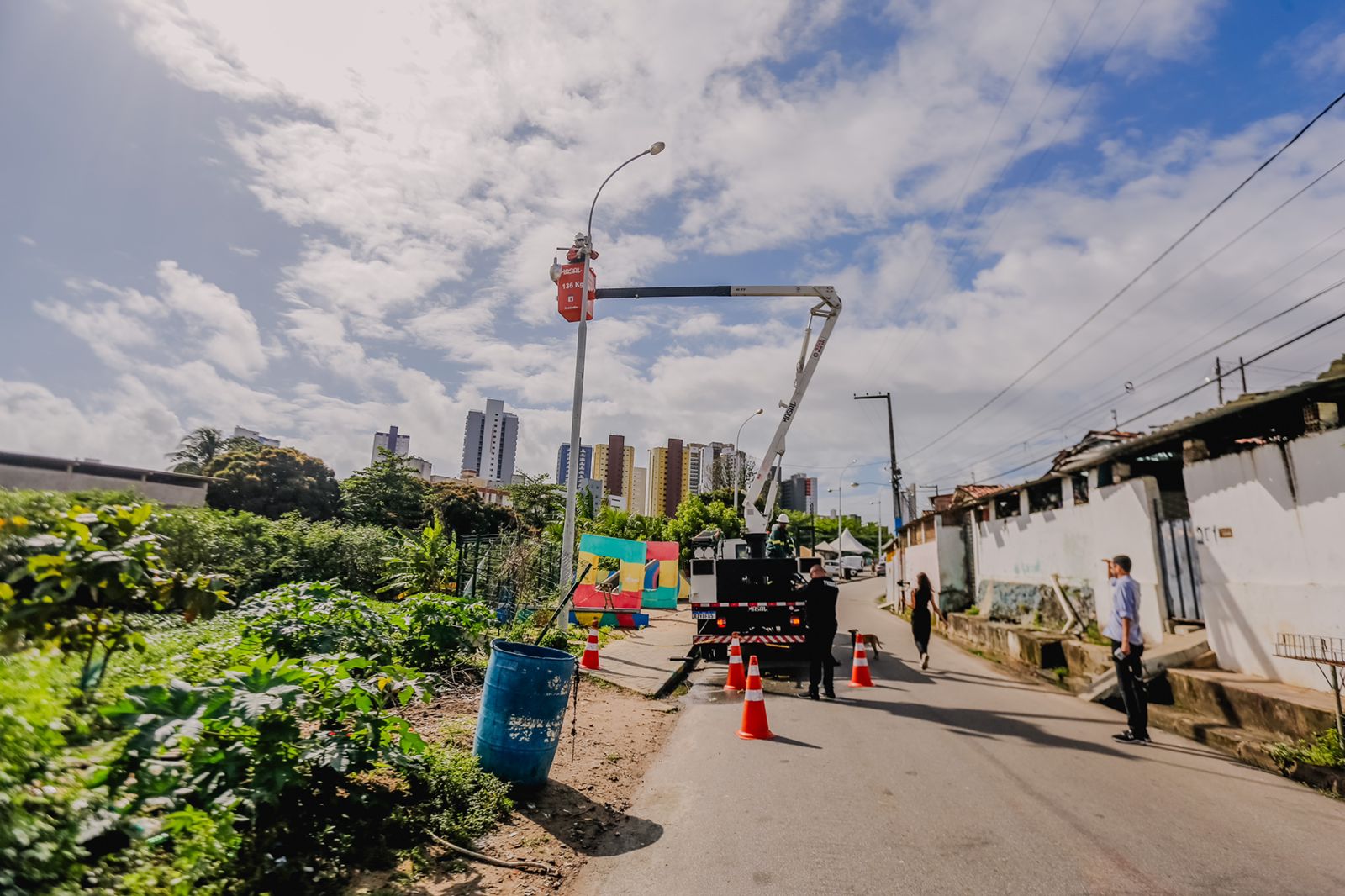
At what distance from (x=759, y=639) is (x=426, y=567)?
7381mm

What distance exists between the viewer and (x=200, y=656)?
569 cm

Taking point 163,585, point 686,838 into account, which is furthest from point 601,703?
point 163,585

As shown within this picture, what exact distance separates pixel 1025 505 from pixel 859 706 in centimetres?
1092

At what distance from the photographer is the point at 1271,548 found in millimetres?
7824

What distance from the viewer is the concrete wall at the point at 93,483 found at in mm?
20000

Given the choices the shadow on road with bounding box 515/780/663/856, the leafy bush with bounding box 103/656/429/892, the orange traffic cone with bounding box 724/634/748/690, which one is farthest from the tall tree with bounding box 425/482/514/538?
the leafy bush with bounding box 103/656/429/892

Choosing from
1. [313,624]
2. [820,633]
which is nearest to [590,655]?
[820,633]

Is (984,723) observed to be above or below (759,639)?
below

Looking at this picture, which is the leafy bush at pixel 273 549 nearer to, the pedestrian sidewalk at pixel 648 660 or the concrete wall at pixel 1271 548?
the pedestrian sidewalk at pixel 648 660

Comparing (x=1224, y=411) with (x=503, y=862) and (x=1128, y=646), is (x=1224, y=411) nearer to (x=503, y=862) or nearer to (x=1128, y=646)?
(x=1128, y=646)

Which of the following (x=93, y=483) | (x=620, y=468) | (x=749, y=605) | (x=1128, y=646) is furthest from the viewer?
(x=620, y=468)

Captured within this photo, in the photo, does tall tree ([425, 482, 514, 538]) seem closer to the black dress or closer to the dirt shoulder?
the black dress

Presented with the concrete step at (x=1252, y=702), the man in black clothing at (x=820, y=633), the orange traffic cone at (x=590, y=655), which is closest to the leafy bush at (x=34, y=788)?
the man in black clothing at (x=820, y=633)

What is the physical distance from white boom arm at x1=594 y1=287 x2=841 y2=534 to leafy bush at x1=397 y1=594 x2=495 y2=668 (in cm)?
801
